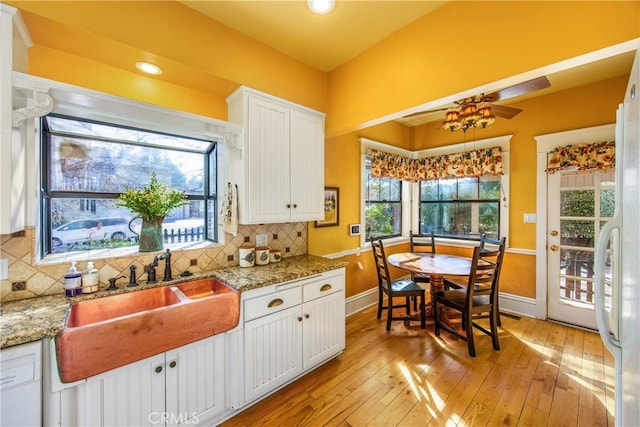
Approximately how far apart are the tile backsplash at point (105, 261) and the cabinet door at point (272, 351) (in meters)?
0.70

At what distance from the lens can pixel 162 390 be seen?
1442mm

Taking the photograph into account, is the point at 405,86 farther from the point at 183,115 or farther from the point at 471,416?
the point at 471,416

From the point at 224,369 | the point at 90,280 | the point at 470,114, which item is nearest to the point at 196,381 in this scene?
the point at 224,369

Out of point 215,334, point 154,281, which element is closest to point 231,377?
point 215,334

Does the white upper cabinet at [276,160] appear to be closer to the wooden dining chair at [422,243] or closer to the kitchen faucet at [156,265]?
the kitchen faucet at [156,265]

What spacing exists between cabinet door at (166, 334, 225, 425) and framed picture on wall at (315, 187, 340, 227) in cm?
172

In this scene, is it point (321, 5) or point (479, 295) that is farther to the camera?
point (479, 295)

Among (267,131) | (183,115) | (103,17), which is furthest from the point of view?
(267,131)

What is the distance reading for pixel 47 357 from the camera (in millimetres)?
1155

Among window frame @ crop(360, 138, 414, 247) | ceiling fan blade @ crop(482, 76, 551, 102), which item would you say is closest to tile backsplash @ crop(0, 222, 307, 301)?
window frame @ crop(360, 138, 414, 247)

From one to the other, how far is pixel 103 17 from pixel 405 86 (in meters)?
2.04

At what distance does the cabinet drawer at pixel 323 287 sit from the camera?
6.82ft

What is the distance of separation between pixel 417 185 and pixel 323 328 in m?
3.13

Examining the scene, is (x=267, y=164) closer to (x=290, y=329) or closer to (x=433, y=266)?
(x=290, y=329)
